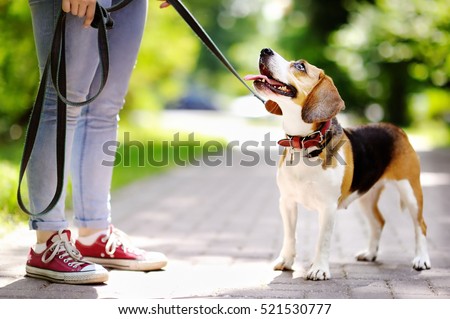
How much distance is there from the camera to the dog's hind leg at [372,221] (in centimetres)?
480

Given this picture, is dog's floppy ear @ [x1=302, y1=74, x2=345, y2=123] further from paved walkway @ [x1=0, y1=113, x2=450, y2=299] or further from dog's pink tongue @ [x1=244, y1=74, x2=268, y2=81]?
paved walkway @ [x1=0, y1=113, x2=450, y2=299]

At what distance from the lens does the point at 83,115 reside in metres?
4.21

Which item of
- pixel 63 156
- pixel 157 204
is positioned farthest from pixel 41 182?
pixel 157 204

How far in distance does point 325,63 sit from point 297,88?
67.8 feet

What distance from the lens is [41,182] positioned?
3.80m

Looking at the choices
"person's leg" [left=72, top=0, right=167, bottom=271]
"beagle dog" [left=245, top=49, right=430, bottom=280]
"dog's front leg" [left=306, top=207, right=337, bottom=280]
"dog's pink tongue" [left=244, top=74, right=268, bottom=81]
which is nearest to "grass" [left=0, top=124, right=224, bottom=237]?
"person's leg" [left=72, top=0, right=167, bottom=271]

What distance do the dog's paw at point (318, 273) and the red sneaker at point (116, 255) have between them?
2.97 ft

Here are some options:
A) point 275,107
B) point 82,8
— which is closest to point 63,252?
point 82,8

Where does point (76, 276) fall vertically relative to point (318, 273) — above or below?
above

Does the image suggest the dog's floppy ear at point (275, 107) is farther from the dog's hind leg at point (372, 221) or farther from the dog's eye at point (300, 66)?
the dog's hind leg at point (372, 221)

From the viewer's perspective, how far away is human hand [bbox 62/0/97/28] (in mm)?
3592

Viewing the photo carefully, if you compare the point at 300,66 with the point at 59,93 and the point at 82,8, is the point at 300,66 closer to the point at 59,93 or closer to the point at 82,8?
the point at 82,8

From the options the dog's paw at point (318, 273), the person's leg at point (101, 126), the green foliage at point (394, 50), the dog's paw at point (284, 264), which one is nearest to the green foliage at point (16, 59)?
the person's leg at point (101, 126)

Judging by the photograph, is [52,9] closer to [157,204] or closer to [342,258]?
[342,258]
